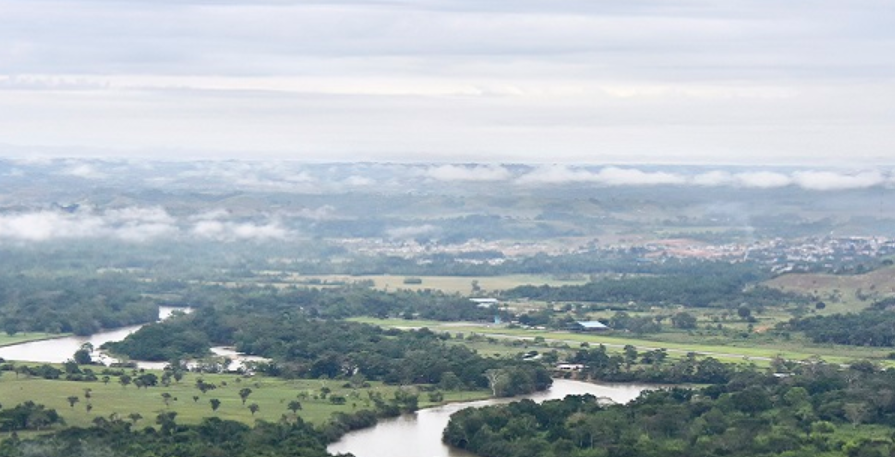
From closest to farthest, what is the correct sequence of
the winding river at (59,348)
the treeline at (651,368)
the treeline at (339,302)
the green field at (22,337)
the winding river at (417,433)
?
the winding river at (417,433) < the treeline at (651,368) < the winding river at (59,348) < the green field at (22,337) < the treeline at (339,302)

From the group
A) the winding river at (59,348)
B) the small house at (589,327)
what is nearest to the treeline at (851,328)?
the small house at (589,327)

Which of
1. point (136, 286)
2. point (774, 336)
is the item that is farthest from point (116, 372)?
point (136, 286)

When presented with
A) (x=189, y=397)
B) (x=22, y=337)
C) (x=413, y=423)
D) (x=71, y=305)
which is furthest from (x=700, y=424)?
(x=71, y=305)

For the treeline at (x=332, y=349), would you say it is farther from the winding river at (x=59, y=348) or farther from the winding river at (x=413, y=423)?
the winding river at (x=59, y=348)

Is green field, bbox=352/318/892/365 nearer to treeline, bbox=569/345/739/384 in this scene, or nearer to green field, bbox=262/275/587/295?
treeline, bbox=569/345/739/384

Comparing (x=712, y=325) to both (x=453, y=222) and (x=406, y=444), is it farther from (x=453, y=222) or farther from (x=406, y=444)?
(x=453, y=222)

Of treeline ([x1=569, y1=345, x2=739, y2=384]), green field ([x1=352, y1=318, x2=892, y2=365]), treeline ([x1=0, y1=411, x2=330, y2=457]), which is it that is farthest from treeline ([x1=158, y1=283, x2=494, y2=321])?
treeline ([x1=0, y1=411, x2=330, y2=457])
